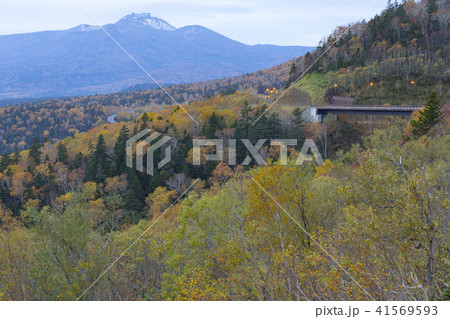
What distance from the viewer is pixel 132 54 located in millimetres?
47594

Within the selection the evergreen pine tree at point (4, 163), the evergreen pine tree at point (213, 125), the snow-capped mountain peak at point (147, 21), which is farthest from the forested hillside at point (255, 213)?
the snow-capped mountain peak at point (147, 21)

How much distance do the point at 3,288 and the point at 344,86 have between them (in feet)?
317

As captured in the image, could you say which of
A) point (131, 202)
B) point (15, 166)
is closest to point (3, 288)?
point (131, 202)

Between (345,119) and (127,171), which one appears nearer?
(127,171)

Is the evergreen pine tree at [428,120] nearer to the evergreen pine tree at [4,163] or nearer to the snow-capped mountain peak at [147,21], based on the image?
the snow-capped mountain peak at [147,21]

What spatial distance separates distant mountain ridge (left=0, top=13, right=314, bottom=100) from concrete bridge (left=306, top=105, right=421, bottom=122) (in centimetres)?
1898

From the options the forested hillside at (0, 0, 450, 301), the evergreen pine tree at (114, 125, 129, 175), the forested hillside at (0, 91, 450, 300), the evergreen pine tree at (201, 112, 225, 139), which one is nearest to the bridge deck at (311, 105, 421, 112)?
the forested hillside at (0, 0, 450, 301)

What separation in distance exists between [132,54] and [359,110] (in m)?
50.4

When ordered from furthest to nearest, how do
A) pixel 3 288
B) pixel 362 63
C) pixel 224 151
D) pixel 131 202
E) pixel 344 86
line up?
pixel 362 63, pixel 344 86, pixel 224 151, pixel 131 202, pixel 3 288

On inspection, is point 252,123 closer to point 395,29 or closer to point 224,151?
point 224,151

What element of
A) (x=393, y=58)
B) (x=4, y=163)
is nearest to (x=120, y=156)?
(x=4, y=163)

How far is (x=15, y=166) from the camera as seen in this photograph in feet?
232

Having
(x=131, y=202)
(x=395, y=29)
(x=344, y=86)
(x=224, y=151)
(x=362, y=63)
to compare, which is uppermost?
(x=395, y=29)

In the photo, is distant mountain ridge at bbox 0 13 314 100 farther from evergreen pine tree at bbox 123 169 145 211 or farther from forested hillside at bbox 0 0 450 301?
evergreen pine tree at bbox 123 169 145 211
